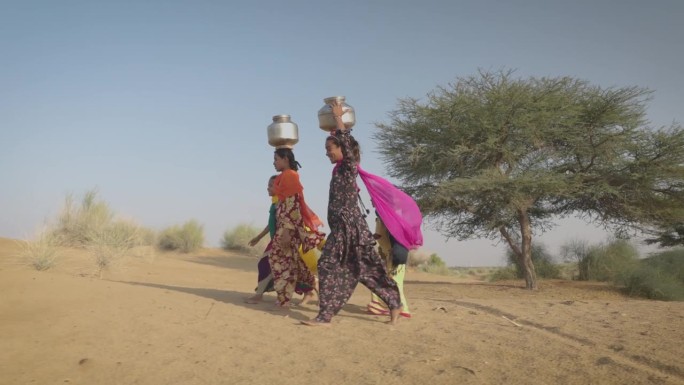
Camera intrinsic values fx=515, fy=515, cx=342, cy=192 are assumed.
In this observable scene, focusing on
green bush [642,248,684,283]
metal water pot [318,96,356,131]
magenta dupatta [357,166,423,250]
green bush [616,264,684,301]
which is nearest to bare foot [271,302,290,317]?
magenta dupatta [357,166,423,250]

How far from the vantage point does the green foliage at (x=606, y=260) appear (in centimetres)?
1936

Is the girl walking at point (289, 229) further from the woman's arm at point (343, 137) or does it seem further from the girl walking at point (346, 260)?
the woman's arm at point (343, 137)

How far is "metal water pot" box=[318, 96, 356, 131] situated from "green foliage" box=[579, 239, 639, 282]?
16.6 meters

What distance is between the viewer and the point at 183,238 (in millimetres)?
25906

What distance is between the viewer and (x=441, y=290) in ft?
49.9

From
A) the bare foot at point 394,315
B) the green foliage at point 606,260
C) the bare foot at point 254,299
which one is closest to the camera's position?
the bare foot at point 394,315

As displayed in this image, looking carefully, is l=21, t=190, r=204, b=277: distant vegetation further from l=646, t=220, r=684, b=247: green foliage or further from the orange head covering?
l=646, t=220, r=684, b=247: green foliage

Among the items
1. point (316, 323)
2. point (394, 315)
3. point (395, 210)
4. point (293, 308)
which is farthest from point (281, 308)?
point (395, 210)

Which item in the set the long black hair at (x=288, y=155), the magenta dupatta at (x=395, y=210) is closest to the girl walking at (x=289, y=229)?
the long black hair at (x=288, y=155)

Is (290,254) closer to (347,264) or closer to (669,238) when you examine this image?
(347,264)

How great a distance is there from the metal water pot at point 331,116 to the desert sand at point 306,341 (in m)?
2.27

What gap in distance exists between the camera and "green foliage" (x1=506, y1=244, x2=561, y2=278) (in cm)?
2077

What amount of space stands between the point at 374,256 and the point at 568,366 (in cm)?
223

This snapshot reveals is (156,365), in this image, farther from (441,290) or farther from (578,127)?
(578,127)
